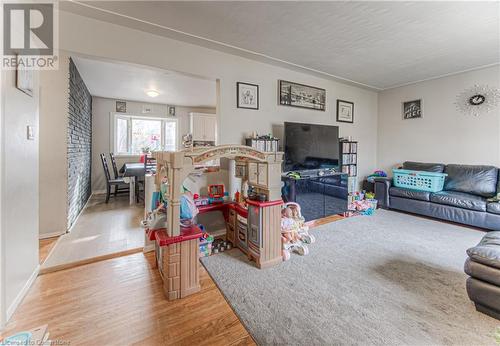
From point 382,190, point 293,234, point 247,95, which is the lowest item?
point 293,234

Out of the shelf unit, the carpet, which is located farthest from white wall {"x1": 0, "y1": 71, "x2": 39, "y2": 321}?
the shelf unit

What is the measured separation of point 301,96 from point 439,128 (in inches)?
108

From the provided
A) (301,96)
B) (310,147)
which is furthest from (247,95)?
(310,147)

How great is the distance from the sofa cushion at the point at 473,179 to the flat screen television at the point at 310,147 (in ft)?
6.30

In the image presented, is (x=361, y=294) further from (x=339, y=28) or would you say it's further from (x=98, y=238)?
(x=98, y=238)

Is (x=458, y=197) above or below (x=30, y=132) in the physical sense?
below

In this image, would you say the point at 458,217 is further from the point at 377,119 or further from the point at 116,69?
the point at 116,69

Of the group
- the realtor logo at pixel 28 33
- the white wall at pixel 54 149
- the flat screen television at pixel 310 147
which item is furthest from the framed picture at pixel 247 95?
the white wall at pixel 54 149

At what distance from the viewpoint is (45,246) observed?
240 centimetres

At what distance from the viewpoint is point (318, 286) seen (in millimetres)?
1788

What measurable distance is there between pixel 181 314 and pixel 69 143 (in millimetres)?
2702

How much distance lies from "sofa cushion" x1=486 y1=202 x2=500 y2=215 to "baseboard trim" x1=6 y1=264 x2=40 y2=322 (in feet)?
16.8

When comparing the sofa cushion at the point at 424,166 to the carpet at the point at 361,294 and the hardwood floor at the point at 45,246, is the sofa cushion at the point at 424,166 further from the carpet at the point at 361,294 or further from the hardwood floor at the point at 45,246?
the hardwood floor at the point at 45,246

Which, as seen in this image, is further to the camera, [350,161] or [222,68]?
[350,161]
